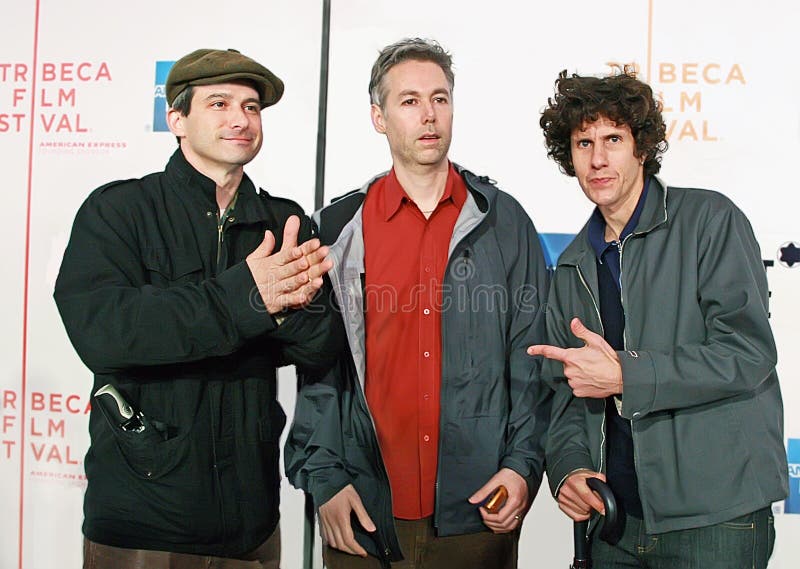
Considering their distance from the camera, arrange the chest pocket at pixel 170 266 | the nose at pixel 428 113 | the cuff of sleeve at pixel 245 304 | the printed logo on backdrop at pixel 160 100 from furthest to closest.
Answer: the printed logo on backdrop at pixel 160 100
the nose at pixel 428 113
the chest pocket at pixel 170 266
the cuff of sleeve at pixel 245 304

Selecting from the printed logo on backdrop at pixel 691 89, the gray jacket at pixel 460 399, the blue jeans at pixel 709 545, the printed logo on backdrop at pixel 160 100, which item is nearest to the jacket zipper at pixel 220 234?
the gray jacket at pixel 460 399

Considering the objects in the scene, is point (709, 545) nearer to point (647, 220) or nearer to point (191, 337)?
point (647, 220)

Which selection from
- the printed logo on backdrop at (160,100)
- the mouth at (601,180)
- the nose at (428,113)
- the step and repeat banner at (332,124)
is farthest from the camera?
the printed logo on backdrop at (160,100)

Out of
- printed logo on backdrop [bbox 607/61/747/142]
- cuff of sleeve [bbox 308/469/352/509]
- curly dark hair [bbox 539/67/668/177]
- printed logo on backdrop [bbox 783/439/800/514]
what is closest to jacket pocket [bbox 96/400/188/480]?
cuff of sleeve [bbox 308/469/352/509]

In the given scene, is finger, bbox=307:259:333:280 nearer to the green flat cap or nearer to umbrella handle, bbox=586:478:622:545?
the green flat cap

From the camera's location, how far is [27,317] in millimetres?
2527

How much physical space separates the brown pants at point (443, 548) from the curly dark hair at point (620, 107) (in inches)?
38.9

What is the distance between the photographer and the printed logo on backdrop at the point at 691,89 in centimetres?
→ 218

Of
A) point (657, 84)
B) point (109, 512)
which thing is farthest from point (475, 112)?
point (109, 512)

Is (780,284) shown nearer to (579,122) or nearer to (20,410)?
(579,122)

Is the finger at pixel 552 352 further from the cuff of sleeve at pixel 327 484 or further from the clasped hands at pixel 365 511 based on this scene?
the cuff of sleeve at pixel 327 484

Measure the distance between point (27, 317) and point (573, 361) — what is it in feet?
6.22

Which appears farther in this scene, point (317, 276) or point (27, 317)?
point (27, 317)

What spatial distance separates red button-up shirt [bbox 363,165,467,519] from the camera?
1.84 metres
